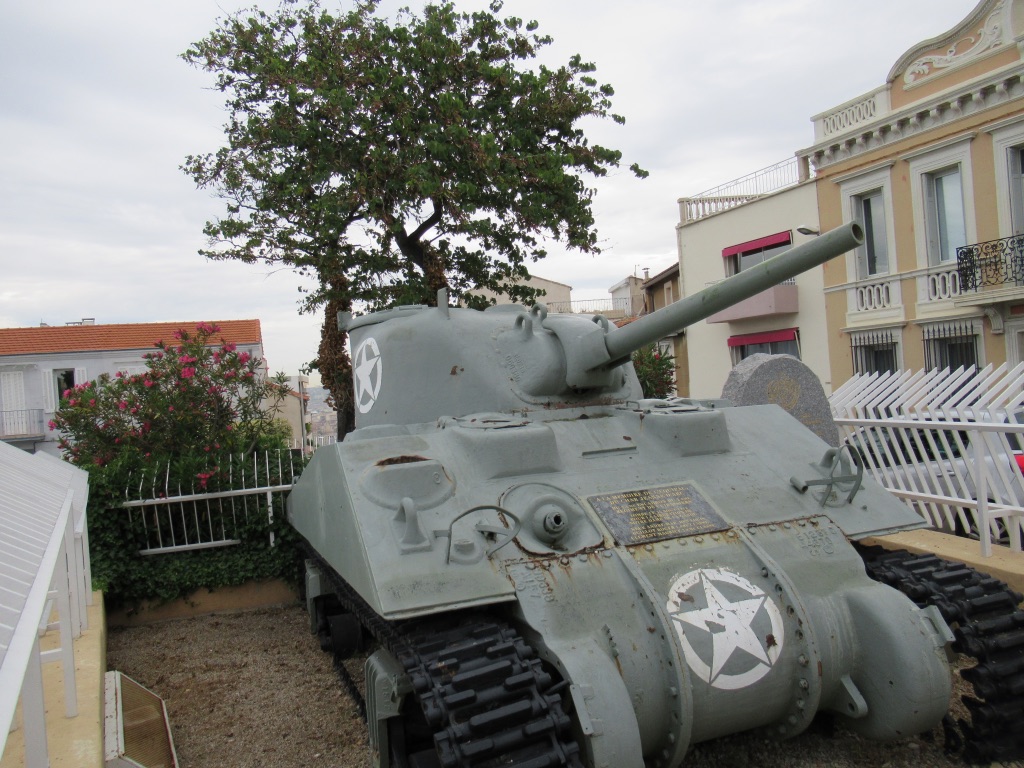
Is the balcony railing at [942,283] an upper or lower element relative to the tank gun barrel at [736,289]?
upper

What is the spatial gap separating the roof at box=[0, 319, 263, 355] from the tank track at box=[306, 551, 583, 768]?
23794 millimetres

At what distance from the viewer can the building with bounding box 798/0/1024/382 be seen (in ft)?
46.2

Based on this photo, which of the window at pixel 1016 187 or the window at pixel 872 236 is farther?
the window at pixel 872 236

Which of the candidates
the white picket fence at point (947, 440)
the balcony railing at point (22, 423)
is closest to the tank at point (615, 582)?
the white picket fence at point (947, 440)

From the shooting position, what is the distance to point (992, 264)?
46.5 feet

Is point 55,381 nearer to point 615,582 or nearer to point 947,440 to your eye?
point 947,440

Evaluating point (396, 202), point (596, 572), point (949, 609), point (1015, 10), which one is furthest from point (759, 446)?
point (1015, 10)

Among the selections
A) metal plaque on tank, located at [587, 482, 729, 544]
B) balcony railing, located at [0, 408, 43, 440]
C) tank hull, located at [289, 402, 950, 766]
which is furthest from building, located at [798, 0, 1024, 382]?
balcony railing, located at [0, 408, 43, 440]

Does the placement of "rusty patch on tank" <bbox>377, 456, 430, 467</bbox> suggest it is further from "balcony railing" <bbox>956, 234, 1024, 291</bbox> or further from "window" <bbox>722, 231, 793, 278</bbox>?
"window" <bbox>722, 231, 793, 278</bbox>

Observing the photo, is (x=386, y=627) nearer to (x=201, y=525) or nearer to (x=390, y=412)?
(x=390, y=412)

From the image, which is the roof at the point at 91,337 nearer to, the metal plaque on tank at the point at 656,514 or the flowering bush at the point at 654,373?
the flowering bush at the point at 654,373

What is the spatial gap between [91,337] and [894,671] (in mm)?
27248

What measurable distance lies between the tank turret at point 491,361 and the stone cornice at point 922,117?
11988 mm

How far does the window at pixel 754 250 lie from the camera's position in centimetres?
1884
